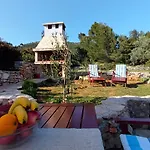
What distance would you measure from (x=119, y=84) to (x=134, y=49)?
13.1 metres

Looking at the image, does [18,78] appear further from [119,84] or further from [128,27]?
[128,27]

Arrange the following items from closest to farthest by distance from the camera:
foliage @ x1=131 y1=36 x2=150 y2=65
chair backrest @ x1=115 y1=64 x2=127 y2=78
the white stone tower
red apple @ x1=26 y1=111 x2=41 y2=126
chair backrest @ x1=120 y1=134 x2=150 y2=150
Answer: red apple @ x1=26 y1=111 x2=41 y2=126 < chair backrest @ x1=120 y1=134 x2=150 y2=150 < chair backrest @ x1=115 y1=64 x2=127 y2=78 < the white stone tower < foliage @ x1=131 y1=36 x2=150 y2=65

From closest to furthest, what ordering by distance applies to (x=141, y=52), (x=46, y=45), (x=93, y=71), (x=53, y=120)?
(x=53, y=120), (x=93, y=71), (x=46, y=45), (x=141, y=52)

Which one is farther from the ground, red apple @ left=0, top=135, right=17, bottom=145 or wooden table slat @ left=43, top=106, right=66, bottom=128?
red apple @ left=0, top=135, right=17, bottom=145

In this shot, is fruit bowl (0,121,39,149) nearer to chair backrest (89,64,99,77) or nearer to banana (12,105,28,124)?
banana (12,105,28,124)

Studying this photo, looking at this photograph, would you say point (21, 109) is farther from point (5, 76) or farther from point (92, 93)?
point (5, 76)

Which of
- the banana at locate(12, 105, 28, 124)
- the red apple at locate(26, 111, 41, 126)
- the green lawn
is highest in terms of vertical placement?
the banana at locate(12, 105, 28, 124)

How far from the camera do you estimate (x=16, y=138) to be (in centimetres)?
87

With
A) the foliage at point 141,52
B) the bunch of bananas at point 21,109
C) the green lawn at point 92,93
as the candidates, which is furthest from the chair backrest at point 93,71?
the foliage at point 141,52

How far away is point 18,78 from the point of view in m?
12.4

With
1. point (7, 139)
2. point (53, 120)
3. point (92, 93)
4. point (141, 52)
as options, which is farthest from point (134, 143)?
point (141, 52)

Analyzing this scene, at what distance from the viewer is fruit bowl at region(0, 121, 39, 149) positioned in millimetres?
828

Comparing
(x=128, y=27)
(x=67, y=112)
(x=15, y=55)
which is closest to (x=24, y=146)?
(x=67, y=112)

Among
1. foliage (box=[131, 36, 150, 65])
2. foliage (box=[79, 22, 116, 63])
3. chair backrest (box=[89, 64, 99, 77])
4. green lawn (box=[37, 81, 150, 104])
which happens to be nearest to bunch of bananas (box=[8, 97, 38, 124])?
green lawn (box=[37, 81, 150, 104])
